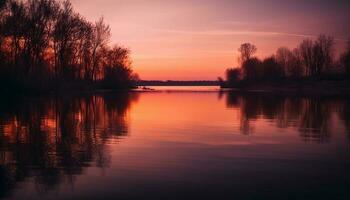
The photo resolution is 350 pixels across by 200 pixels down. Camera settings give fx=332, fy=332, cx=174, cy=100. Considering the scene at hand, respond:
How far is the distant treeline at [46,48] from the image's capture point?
45.1 meters

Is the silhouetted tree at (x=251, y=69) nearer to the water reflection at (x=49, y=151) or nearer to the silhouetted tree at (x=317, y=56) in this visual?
the silhouetted tree at (x=317, y=56)

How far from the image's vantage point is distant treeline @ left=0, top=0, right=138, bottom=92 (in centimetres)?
4512

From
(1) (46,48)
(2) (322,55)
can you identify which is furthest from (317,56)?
(1) (46,48)

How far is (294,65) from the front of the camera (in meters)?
112

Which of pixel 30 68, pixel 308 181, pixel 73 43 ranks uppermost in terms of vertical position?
pixel 73 43

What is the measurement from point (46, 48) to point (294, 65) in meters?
83.3

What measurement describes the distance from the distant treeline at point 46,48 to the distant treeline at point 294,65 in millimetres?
52762

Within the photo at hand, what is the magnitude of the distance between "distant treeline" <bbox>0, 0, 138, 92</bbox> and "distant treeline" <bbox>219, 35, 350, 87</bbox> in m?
52.8

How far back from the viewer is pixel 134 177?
805 cm

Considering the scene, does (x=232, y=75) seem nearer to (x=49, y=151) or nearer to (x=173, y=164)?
(x=49, y=151)

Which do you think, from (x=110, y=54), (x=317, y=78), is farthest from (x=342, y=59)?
(x=110, y=54)

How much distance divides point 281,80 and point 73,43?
6558 cm

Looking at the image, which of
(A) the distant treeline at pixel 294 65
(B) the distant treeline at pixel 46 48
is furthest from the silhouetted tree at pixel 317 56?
(B) the distant treeline at pixel 46 48

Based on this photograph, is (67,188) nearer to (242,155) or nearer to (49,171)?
(49,171)
